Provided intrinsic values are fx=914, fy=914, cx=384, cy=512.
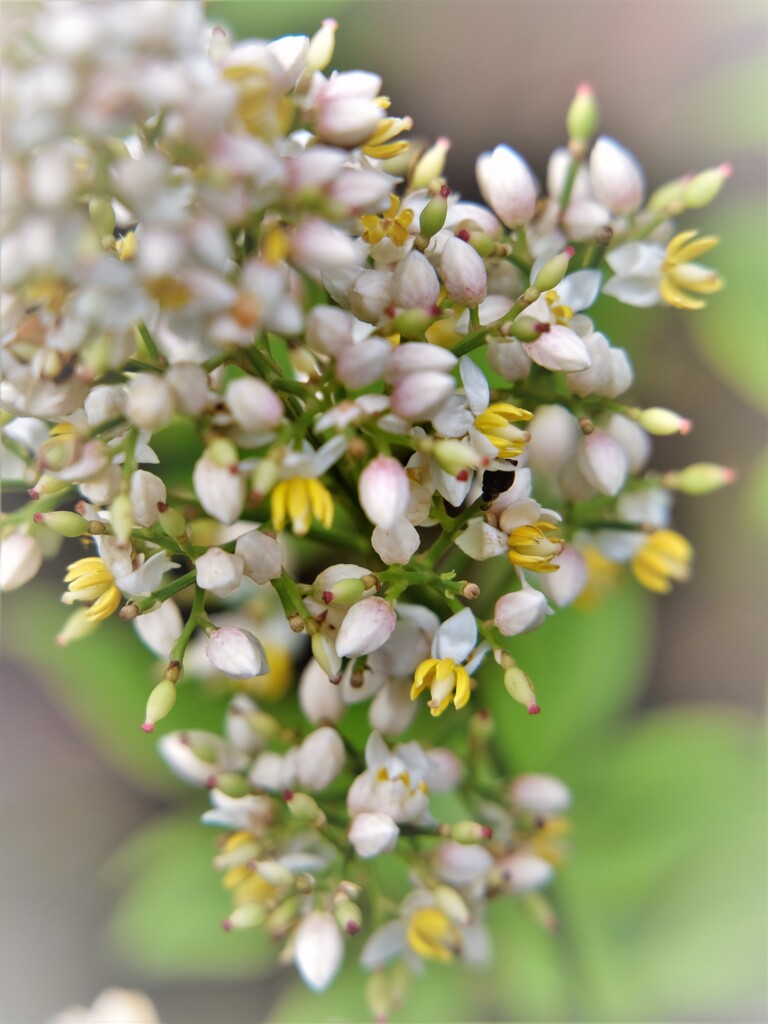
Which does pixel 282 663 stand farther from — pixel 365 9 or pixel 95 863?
pixel 365 9

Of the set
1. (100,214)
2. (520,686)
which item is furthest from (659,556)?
(100,214)

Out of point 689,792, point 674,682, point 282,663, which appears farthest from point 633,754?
point 282,663

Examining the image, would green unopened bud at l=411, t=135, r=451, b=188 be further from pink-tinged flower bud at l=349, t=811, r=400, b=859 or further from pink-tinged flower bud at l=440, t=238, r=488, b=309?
pink-tinged flower bud at l=349, t=811, r=400, b=859

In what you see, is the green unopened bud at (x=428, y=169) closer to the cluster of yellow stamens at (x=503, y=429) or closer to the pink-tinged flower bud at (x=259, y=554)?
the cluster of yellow stamens at (x=503, y=429)

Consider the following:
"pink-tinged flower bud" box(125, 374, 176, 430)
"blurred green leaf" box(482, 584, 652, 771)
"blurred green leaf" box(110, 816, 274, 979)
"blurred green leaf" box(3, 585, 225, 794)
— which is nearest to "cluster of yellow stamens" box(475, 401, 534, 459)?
"pink-tinged flower bud" box(125, 374, 176, 430)

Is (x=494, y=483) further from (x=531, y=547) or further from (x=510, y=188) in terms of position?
(x=510, y=188)
